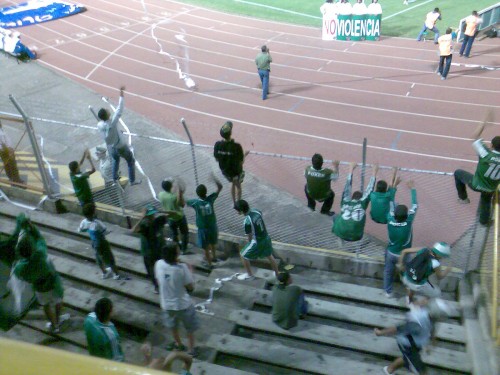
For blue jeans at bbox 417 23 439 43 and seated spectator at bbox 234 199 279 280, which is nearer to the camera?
seated spectator at bbox 234 199 279 280

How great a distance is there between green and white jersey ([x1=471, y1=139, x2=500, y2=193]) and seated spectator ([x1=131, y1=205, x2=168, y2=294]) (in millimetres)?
4210

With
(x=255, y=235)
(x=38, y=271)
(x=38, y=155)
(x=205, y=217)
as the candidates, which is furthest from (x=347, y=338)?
(x=38, y=155)

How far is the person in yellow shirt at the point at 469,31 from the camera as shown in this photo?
16500 millimetres

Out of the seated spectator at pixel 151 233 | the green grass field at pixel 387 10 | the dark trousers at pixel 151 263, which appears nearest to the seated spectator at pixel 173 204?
the seated spectator at pixel 151 233

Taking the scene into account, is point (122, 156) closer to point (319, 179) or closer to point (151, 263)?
point (151, 263)

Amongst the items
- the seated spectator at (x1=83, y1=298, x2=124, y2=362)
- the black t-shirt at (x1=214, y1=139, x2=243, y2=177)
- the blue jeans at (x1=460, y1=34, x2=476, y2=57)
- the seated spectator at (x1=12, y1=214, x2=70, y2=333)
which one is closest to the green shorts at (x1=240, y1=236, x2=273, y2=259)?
the black t-shirt at (x1=214, y1=139, x2=243, y2=177)

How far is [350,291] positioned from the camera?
6828mm

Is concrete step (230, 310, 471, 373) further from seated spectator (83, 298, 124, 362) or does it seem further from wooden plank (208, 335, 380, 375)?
seated spectator (83, 298, 124, 362)

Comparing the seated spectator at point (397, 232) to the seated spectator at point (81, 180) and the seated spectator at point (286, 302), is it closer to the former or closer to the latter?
the seated spectator at point (286, 302)

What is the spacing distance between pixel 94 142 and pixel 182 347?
7.41 m

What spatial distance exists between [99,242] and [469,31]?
14.6 m

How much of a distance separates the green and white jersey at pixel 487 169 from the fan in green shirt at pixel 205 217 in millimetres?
3530

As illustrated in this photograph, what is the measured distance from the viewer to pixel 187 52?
19.5m

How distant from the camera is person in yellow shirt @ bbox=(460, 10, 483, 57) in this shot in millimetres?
16500
